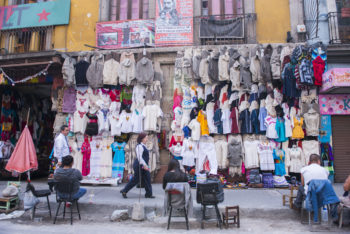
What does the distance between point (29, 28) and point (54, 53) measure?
257cm

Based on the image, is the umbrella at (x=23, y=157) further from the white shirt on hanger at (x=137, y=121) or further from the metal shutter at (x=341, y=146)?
the metal shutter at (x=341, y=146)

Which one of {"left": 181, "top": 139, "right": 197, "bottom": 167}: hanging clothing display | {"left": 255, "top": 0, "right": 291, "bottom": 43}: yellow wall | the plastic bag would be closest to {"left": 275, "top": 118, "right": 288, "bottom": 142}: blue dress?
{"left": 181, "top": 139, "right": 197, "bottom": 167}: hanging clothing display

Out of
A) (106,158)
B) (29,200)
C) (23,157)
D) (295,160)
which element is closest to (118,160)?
(106,158)

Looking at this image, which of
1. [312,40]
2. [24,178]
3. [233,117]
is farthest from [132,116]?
[312,40]

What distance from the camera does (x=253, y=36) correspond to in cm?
918

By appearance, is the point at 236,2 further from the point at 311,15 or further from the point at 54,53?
the point at 54,53

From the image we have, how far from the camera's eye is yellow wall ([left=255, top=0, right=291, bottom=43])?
9.21 m

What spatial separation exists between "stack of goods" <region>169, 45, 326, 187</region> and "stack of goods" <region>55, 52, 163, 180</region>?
95 cm

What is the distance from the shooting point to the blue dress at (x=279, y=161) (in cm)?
805

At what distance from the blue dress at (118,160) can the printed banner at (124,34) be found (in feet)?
11.9

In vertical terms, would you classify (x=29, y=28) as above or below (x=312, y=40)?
above

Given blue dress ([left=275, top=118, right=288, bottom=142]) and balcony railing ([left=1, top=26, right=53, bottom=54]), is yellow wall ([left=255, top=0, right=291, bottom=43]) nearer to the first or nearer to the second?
blue dress ([left=275, top=118, right=288, bottom=142])

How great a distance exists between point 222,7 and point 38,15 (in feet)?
23.3

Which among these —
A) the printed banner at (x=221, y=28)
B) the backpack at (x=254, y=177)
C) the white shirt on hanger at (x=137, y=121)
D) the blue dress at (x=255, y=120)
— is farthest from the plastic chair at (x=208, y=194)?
the printed banner at (x=221, y=28)
